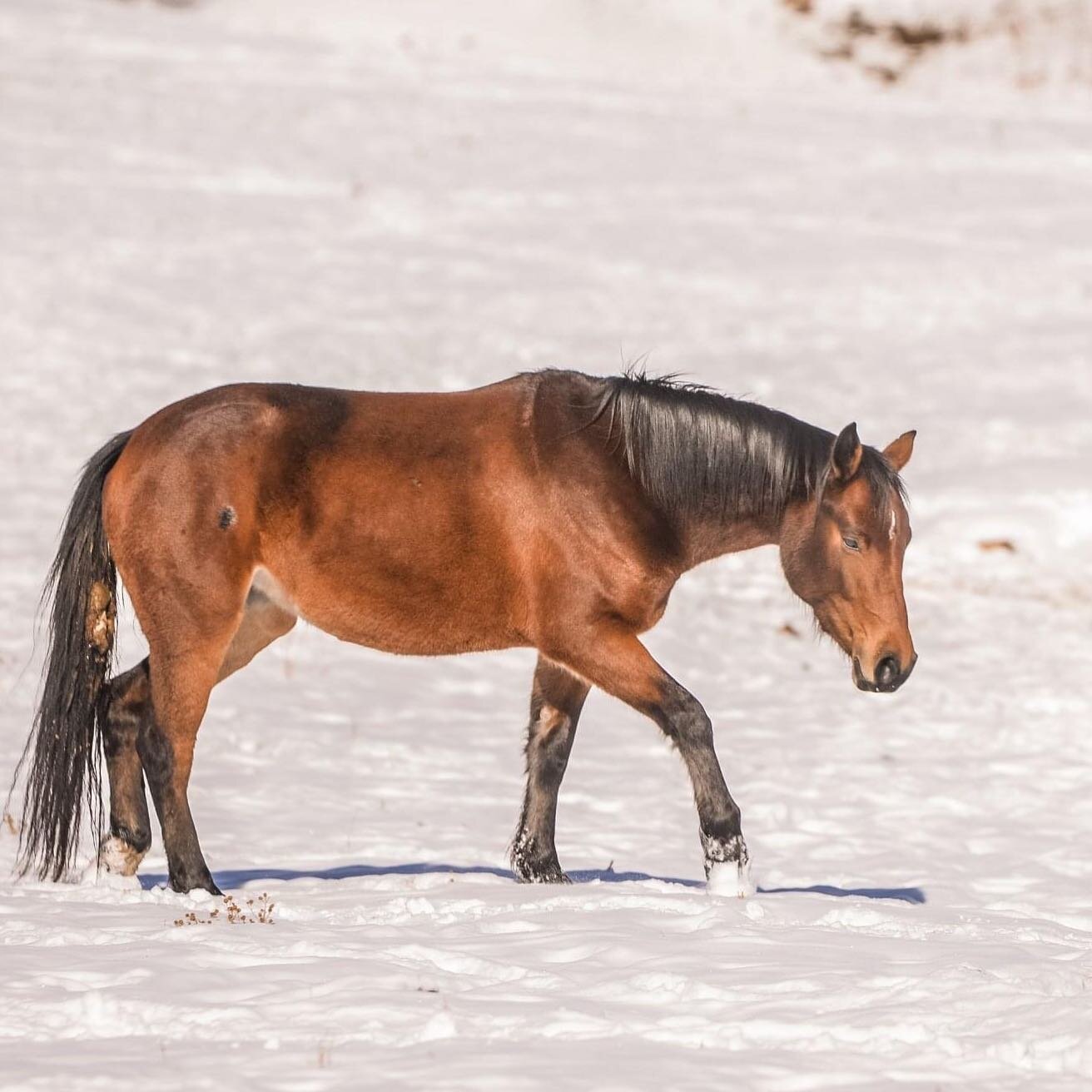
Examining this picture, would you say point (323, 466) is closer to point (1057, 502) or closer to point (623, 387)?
point (623, 387)

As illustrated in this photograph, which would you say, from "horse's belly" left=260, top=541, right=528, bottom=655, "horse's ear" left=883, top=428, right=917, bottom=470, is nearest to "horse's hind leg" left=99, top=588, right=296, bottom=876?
"horse's belly" left=260, top=541, right=528, bottom=655

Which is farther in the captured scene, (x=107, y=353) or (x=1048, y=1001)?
(x=107, y=353)

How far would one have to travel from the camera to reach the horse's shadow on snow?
743 cm

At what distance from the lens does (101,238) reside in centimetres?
2095

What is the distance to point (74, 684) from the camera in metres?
7.01

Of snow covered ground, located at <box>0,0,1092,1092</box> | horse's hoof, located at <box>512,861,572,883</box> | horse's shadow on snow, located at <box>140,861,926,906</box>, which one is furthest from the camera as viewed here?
→ horse's shadow on snow, located at <box>140,861,926,906</box>

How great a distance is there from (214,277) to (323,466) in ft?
46.9

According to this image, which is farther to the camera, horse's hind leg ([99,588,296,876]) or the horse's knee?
horse's hind leg ([99,588,296,876])

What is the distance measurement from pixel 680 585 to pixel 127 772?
7917 mm

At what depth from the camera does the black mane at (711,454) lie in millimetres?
6984

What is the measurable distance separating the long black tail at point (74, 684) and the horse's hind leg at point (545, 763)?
179 centimetres

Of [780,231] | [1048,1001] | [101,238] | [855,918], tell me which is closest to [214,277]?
[101,238]

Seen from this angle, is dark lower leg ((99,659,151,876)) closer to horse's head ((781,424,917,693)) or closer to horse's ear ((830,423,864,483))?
horse's head ((781,424,917,693))

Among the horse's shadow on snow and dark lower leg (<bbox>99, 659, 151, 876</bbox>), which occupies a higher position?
dark lower leg (<bbox>99, 659, 151, 876</bbox>)
